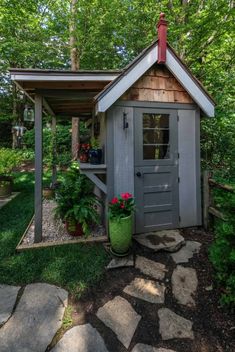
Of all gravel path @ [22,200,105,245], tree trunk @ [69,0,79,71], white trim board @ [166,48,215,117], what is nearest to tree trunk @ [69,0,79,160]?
tree trunk @ [69,0,79,71]

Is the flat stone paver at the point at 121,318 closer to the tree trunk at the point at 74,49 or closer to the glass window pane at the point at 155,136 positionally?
the glass window pane at the point at 155,136

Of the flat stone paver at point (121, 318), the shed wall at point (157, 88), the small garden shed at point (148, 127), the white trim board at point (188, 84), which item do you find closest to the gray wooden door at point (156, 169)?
the small garden shed at point (148, 127)

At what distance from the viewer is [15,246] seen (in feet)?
11.4

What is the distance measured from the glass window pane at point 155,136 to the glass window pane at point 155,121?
3.6 inches

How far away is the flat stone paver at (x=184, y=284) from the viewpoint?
2.42 m

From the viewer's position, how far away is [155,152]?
3.96 metres

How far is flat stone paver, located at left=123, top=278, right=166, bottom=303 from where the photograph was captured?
2442 mm

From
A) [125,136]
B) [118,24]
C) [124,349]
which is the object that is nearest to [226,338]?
[124,349]

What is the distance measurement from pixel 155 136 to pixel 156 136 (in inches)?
0.8

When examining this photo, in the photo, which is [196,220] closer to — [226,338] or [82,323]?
[226,338]

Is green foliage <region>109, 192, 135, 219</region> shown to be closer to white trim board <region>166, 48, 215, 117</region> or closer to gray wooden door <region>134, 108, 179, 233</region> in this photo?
gray wooden door <region>134, 108, 179, 233</region>

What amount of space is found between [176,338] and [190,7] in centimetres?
825

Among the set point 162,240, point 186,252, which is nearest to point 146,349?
point 186,252

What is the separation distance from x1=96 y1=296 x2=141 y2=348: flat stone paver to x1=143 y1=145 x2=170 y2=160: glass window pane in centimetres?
236
